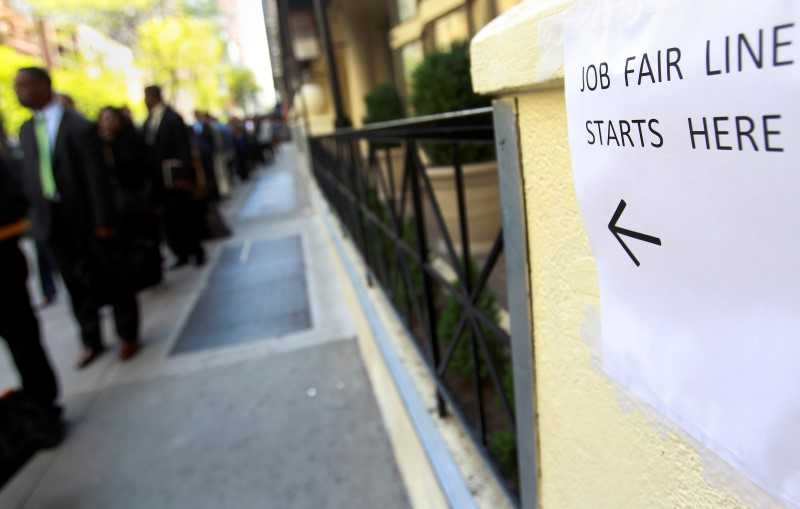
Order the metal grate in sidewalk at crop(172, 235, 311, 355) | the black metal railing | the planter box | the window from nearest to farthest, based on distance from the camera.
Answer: the black metal railing
the planter box
the metal grate in sidewalk at crop(172, 235, 311, 355)
the window

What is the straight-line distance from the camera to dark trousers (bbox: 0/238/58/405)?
3.16 m

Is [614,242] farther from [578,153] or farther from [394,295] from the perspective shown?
[394,295]

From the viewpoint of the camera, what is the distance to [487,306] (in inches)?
92.7

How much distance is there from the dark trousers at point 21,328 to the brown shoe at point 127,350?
0.91m

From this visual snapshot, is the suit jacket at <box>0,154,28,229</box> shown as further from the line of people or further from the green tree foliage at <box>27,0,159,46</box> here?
the green tree foliage at <box>27,0,159,46</box>

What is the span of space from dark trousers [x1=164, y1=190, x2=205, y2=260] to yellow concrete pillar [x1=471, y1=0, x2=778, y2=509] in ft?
21.2

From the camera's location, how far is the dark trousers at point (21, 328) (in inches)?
124

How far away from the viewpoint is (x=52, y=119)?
3.76m

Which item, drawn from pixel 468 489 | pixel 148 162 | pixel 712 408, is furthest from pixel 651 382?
pixel 148 162

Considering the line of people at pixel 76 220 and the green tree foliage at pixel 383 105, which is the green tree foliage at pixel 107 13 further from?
the line of people at pixel 76 220

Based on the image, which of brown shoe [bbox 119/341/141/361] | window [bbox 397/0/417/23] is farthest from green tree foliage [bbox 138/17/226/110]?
brown shoe [bbox 119/341/141/361]

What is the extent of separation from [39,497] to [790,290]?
3424mm

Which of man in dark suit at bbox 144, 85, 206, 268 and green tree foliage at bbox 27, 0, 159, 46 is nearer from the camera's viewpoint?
man in dark suit at bbox 144, 85, 206, 268

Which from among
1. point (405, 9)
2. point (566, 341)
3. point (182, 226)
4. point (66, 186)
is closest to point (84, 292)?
point (66, 186)
